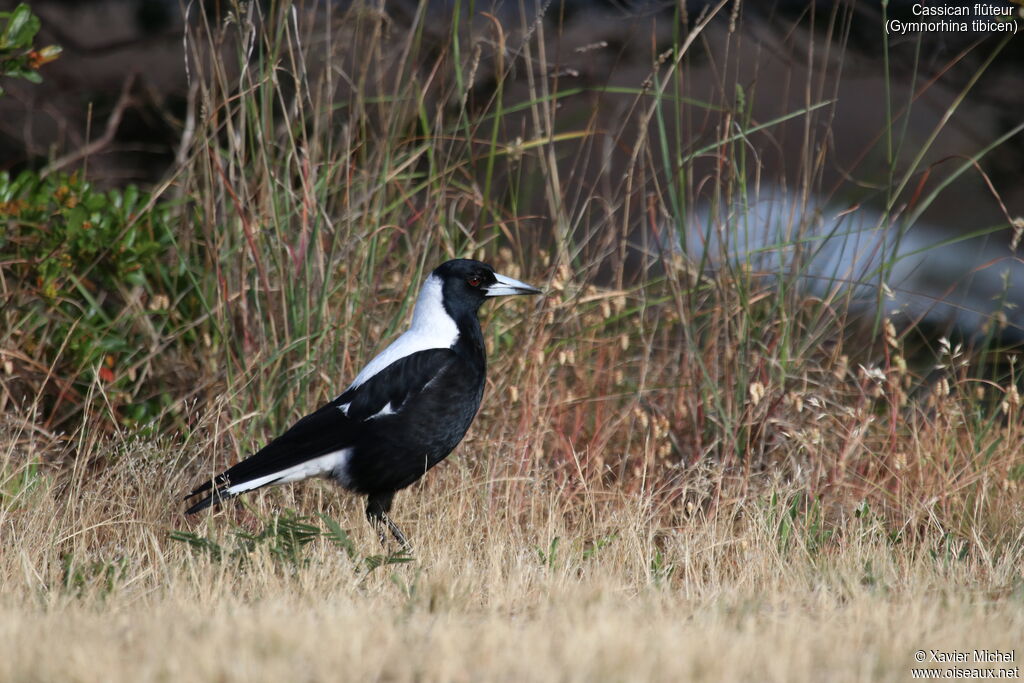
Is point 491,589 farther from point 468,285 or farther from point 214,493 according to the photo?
point 468,285

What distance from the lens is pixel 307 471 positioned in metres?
3.33

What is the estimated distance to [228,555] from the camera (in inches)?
112

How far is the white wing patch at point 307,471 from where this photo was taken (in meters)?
3.19

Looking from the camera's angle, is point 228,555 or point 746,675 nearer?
point 746,675

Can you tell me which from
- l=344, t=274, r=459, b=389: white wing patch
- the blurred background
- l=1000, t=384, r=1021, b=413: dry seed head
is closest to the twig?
the blurred background

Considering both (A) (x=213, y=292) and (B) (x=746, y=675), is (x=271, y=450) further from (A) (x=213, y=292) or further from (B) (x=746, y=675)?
(B) (x=746, y=675)

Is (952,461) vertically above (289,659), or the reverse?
(289,659)

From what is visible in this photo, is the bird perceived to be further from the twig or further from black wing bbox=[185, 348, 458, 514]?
the twig

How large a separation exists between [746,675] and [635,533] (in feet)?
3.48

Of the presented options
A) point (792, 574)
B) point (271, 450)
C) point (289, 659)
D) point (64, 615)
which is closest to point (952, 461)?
point (792, 574)

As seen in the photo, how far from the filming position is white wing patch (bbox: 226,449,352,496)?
10.5 ft

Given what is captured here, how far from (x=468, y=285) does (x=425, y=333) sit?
0.69 feet

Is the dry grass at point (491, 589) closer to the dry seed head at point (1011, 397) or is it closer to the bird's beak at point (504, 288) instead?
the dry seed head at point (1011, 397)

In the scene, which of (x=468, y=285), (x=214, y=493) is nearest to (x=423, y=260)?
(x=468, y=285)
